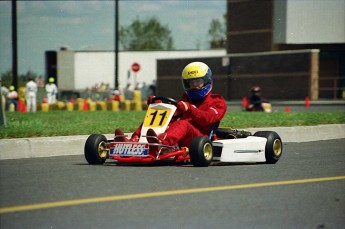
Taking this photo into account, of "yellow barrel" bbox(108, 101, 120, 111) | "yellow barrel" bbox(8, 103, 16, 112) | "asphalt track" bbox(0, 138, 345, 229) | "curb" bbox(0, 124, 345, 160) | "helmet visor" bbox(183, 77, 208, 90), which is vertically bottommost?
"yellow barrel" bbox(8, 103, 16, 112)

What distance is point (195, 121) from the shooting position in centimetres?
1072

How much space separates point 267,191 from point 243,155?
294 centimetres

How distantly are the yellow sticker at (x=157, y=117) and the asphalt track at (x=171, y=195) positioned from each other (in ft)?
1.84

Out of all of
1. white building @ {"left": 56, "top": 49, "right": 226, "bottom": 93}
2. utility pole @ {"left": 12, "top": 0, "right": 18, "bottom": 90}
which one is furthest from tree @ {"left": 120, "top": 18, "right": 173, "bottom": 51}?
utility pole @ {"left": 12, "top": 0, "right": 18, "bottom": 90}

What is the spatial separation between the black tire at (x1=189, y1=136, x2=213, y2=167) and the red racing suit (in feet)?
1.16

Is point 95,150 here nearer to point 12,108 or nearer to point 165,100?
point 165,100

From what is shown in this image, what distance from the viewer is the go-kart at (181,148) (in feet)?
33.7

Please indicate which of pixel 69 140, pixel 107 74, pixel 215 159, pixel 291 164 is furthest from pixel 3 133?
pixel 107 74

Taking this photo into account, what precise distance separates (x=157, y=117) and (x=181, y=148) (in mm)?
569

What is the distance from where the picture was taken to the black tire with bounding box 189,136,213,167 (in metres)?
10.1

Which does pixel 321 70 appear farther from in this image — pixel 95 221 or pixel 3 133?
pixel 95 221

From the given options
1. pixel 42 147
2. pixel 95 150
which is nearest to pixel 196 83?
pixel 95 150

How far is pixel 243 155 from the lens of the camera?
10984mm

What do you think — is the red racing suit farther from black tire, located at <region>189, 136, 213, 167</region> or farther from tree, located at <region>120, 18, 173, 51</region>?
tree, located at <region>120, 18, 173, 51</region>
